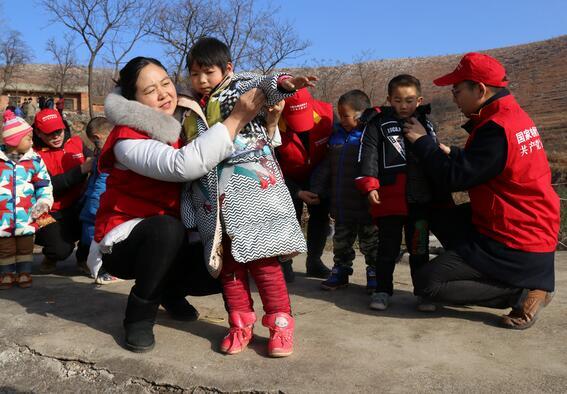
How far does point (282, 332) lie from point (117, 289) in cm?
176

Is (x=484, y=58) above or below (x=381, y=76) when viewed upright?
below

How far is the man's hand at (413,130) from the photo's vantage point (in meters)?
3.16

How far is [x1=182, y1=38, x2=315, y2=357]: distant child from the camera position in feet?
8.04

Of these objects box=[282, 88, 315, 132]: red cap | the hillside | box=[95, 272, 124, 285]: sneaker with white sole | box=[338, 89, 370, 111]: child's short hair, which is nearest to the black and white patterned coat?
box=[282, 88, 315, 132]: red cap

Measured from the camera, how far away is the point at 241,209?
8.07ft

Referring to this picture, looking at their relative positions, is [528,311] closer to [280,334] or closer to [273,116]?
[280,334]

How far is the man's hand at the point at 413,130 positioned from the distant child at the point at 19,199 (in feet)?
8.44

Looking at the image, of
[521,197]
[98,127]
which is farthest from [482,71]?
[98,127]

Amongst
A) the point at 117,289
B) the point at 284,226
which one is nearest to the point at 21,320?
the point at 117,289

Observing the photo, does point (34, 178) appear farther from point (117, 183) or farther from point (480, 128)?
point (480, 128)

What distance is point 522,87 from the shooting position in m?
32.4

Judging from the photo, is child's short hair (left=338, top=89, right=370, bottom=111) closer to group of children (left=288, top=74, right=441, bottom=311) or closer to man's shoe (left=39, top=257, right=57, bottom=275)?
group of children (left=288, top=74, right=441, bottom=311)

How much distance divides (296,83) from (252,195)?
53 cm

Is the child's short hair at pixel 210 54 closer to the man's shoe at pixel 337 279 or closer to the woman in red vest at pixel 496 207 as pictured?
the woman in red vest at pixel 496 207
